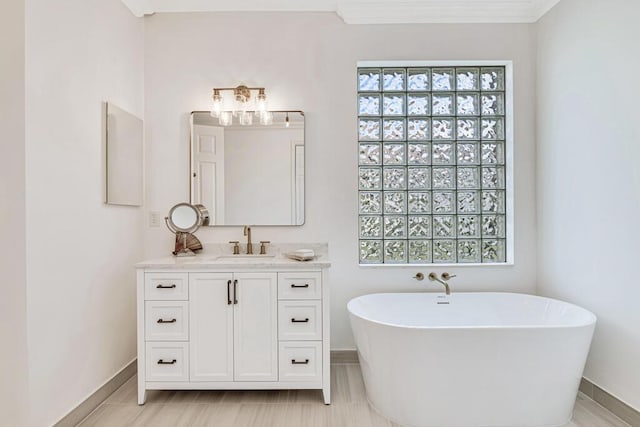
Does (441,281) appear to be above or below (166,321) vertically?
above

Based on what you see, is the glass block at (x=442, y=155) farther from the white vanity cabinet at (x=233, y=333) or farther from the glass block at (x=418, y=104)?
the white vanity cabinet at (x=233, y=333)

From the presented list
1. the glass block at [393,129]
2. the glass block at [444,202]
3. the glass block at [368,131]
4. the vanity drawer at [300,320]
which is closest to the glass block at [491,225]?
the glass block at [444,202]

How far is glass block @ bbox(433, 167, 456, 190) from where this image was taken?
2938mm

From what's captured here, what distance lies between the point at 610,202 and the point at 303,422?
206 centimetres

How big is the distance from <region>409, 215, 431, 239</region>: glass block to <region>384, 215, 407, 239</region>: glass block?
2.1 inches

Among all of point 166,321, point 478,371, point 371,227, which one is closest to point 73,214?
point 166,321

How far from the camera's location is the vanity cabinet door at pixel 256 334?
218 cm

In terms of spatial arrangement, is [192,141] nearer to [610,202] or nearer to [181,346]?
[181,346]

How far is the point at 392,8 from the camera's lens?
2.73 meters

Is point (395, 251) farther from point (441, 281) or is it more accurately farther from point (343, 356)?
point (343, 356)

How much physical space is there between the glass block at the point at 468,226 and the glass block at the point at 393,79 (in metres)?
1.13

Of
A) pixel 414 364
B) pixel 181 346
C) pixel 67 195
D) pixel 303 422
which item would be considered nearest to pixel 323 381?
pixel 303 422

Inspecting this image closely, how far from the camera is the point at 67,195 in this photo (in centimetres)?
194

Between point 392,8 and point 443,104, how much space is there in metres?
0.80
